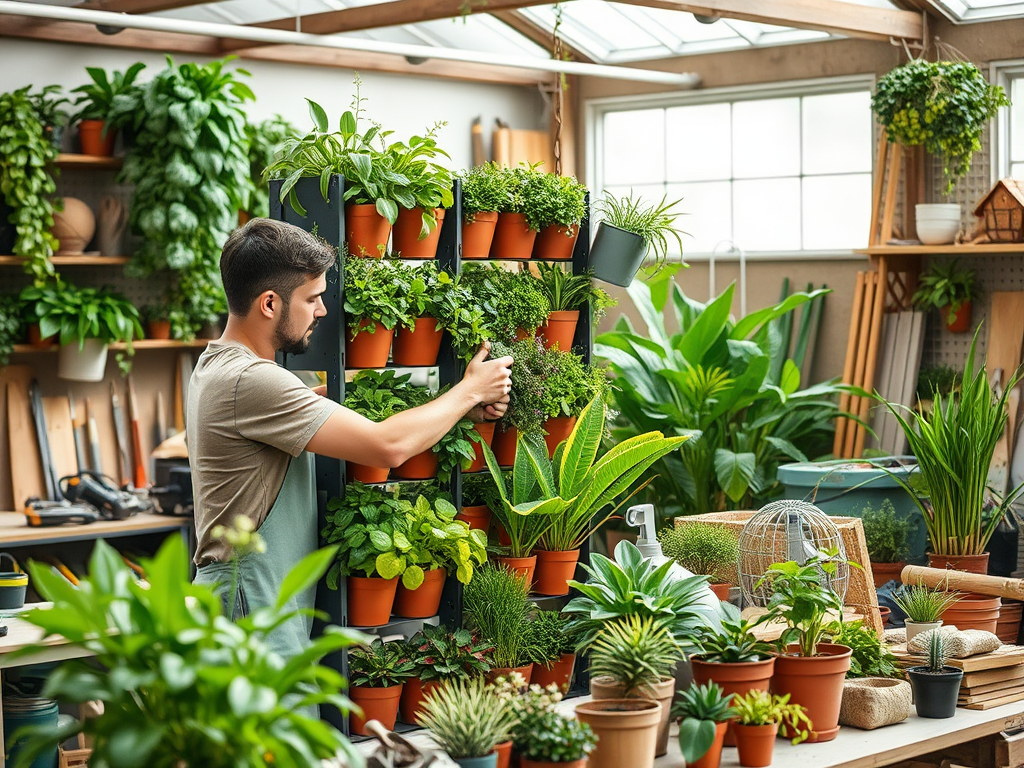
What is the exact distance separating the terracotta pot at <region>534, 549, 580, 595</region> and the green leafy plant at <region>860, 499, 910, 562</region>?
184cm

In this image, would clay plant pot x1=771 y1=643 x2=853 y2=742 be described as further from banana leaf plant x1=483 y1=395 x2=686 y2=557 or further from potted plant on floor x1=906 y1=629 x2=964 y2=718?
banana leaf plant x1=483 y1=395 x2=686 y2=557

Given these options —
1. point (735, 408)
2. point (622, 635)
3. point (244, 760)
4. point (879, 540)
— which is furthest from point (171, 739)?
point (735, 408)

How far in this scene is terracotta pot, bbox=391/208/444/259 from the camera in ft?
9.73

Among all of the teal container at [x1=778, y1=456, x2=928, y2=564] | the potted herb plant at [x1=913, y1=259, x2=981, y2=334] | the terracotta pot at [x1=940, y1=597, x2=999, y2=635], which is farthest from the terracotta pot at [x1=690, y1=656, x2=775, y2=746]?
the potted herb plant at [x1=913, y1=259, x2=981, y2=334]

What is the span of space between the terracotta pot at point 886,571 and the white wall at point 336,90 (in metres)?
3.04

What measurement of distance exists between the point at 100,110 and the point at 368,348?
11.1ft

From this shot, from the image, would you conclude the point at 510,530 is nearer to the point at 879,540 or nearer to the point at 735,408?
the point at 879,540

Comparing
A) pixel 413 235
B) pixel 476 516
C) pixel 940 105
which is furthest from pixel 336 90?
pixel 476 516

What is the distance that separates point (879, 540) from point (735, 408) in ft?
3.16

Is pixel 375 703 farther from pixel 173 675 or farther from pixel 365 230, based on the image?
pixel 173 675

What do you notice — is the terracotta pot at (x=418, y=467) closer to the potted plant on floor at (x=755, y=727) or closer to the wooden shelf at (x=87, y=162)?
the potted plant on floor at (x=755, y=727)

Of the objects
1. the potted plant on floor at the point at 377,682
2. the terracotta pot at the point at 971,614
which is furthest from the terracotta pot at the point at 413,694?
the terracotta pot at the point at 971,614

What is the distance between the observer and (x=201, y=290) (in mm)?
5852

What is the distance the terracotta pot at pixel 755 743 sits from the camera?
246cm
